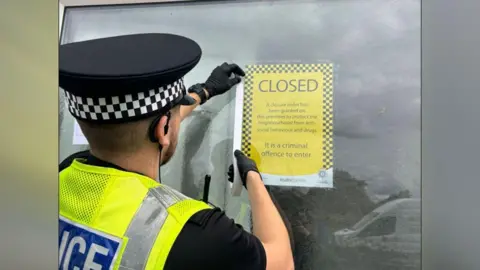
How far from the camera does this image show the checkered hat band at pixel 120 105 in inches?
35.5

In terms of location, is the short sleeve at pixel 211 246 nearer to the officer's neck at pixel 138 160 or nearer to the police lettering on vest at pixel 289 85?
the officer's neck at pixel 138 160

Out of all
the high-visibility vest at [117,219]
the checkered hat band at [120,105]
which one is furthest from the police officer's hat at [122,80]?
the high-visibility vest at [117,219]

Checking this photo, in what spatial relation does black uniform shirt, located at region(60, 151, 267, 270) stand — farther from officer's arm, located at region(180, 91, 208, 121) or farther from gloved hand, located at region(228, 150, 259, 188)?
officer's arm, located at region(180, 91, 208, 121)

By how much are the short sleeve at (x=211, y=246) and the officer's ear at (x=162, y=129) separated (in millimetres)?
200

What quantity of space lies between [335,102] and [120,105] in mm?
480

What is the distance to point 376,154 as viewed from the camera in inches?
41.9

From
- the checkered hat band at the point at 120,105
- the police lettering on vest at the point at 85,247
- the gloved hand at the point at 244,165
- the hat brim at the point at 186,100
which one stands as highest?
the hat brim at the point at 186,100

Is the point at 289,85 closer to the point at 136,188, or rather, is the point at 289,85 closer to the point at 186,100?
the point at 186,100
